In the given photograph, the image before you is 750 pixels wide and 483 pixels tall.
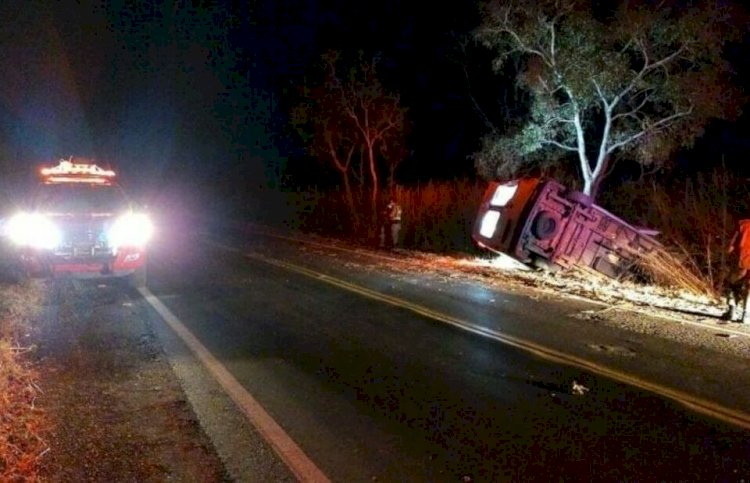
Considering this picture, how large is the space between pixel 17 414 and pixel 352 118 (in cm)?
2273

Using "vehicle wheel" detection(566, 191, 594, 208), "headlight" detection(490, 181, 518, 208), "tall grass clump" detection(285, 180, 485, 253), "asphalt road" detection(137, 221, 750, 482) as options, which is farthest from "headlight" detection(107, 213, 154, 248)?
"tall grass clump" detection(285, 180, 485, 253)

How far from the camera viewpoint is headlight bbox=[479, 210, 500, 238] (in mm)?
16047

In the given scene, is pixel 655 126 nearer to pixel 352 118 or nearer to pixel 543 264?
pixel 543 264

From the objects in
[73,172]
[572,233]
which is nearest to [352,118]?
[572,233]

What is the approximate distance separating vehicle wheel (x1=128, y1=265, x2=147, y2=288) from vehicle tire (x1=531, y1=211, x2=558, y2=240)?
24.3ft

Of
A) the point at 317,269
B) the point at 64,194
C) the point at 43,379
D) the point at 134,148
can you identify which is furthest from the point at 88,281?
the point at 134,148

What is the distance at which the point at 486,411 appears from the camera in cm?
642

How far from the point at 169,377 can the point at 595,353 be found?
4534 millimetres

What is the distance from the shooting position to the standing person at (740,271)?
1028 centimetres

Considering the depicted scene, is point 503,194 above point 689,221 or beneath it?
above

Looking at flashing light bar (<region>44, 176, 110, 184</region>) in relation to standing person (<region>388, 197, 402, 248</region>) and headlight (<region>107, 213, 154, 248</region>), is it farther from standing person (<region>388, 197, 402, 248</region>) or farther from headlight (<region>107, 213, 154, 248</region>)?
standing person (<region>388, 197, 402, 248</region>)

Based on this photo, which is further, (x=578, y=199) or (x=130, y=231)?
(x=578, y=199)

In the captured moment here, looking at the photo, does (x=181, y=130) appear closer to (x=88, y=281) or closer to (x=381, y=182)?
(x=381, y=182)

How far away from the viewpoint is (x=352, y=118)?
28.0 metres
